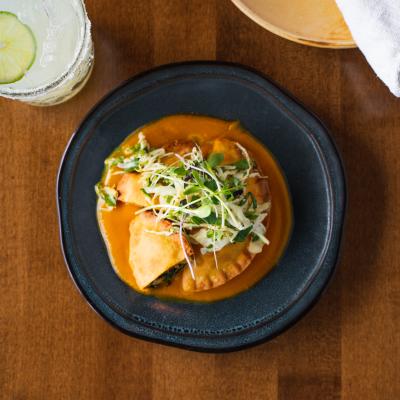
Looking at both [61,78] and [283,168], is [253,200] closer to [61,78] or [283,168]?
[283,168]

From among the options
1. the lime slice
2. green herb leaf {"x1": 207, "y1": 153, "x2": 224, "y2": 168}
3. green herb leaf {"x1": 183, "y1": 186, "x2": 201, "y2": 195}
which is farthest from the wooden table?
green herb leaf {"x1": 183, "y1": 186, "x2": 201, "y2": 195}

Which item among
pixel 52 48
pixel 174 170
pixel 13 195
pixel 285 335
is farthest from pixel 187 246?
pixel 52 48

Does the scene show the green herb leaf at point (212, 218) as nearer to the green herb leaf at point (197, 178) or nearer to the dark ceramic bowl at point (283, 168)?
the green herb leaf at point (197, 178)

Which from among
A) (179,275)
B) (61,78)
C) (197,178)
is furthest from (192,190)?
(61,78)

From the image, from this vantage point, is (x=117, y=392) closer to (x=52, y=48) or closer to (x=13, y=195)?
(x=13, y=195)

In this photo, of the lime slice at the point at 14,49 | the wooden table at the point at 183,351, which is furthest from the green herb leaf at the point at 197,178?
the lime slice at the point at 14,49

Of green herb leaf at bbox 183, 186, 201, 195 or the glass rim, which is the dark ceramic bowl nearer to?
the glass rim
